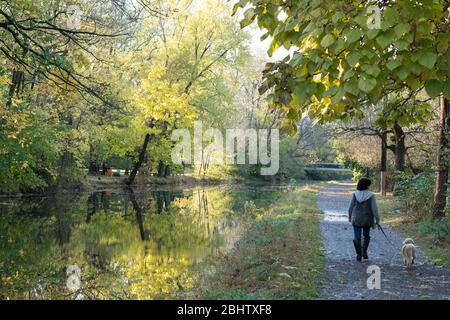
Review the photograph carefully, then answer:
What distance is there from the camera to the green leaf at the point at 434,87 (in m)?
3.71

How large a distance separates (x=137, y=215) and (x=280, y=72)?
1741 centimetres

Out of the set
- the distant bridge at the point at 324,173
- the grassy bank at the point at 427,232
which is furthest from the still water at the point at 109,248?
the distant bridge at the point at 324,173

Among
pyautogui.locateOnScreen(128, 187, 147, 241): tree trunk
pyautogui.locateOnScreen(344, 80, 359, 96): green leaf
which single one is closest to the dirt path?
pyautogui.locateOnScreen(344, 80, 359, 96): green leaf

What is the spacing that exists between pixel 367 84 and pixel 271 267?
19.3 feet

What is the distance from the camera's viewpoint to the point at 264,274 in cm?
838

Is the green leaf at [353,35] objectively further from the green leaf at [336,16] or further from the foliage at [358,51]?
the green leaf at [336,16]

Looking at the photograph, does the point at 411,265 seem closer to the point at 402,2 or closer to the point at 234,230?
the point at 402,2

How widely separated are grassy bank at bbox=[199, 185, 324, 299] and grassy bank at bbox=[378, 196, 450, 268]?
8.03 ft

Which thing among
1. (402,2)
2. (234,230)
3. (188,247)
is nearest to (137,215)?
(234,230)

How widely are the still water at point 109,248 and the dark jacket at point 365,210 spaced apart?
327 cm

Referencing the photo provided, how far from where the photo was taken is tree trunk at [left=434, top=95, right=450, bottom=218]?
13273mm

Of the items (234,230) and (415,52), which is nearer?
(415,52)

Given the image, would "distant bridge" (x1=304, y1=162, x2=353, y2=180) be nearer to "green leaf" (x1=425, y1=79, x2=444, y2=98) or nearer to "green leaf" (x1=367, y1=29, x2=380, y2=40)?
"green leaf" (x1=425, y1=79, x2=444, y2=98)

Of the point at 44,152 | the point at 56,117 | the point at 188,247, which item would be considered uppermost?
the point at 56,117
